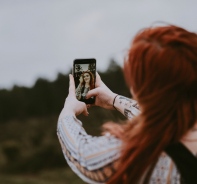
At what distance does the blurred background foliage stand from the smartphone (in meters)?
30.2

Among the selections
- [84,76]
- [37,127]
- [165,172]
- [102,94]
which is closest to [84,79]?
[84,76]

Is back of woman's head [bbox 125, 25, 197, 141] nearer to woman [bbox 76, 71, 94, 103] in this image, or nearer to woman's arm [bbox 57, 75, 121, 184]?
woman's arm [bbox 57, 75, 121, 184]

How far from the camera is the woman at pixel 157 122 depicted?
1534 millimetres

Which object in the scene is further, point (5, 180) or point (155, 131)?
point (5, 180)

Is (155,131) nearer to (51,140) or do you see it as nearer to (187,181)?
(187,181)

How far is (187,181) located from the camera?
1551 mm

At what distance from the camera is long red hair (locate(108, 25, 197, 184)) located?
5.03 feet

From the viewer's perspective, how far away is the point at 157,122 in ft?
5.15

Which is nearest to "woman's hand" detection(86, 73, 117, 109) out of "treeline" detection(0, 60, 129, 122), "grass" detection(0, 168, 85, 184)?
"grass" detection(0, 168, 85, 184)

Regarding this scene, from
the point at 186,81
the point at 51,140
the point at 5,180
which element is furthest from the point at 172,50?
the point at 51,140

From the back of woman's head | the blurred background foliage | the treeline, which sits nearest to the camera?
the back of woman's head

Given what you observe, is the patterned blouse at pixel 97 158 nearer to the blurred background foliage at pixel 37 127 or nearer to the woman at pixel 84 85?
the woman at pixel 84 85

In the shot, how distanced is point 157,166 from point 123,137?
134mm

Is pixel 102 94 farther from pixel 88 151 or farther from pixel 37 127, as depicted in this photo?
pixel 37 127
